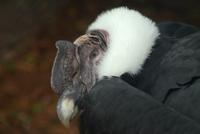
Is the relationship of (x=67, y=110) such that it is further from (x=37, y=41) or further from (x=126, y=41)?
(x=37, y=41)

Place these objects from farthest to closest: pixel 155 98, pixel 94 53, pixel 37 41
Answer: pixel 37 41 < pixel 94 53 < pixel 155 98

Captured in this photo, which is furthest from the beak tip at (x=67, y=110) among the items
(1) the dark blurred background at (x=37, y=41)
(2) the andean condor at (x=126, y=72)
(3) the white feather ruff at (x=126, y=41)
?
(1) the dark blurred background at (x=37, y=41)

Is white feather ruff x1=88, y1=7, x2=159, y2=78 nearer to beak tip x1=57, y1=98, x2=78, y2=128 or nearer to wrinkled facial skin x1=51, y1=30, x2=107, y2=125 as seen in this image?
wrinkled facial skin x1=51, y1=30, x2=107, y2=125

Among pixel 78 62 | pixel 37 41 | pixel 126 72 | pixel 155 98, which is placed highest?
pixel 37 41

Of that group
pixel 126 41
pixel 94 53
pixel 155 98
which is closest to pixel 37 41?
pixel 94 53

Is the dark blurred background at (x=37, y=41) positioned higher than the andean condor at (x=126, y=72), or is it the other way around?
the dark blurred background at (x=37, y=41)

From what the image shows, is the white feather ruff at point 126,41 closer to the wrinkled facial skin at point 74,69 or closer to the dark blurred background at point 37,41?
the wrinkled facial skin at point 74,69
